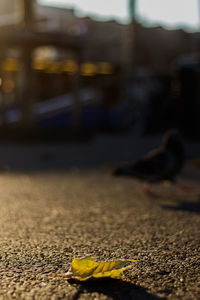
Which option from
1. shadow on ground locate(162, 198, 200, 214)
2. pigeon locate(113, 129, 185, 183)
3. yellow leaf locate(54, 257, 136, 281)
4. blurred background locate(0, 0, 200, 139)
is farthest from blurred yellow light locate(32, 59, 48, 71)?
yellow leaf locate(54, 257, 136, 281)

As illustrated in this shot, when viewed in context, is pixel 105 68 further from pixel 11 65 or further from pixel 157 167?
pixel 157 167

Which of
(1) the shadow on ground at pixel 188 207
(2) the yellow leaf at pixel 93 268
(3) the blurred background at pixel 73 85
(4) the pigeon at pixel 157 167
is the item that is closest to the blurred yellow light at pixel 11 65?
(3) the blurred background at pixel 73 85

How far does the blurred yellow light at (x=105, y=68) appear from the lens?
13516 millimetres

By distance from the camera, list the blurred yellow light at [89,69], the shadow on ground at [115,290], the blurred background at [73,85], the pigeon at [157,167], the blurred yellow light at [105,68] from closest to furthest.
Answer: the shadow on ground at [115,290] < the pigeon at [157,167] < the blurred background at [73,85] < the blurred yellow light at [89,69] < the blurred yellow light at [105,68]

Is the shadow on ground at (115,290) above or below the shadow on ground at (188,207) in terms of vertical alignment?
above

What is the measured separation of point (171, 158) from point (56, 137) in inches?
231

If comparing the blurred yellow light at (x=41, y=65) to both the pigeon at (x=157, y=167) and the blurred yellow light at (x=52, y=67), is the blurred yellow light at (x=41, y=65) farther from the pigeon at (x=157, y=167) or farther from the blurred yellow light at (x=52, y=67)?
the pigeon at (x=157, y=167)

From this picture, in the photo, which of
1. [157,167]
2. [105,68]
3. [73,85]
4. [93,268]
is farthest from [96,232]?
[105,68]

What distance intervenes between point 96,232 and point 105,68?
1164 centimetres

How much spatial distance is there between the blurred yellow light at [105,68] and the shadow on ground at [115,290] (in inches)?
479

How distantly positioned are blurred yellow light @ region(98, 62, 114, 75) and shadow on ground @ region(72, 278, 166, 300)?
1216 centimetres

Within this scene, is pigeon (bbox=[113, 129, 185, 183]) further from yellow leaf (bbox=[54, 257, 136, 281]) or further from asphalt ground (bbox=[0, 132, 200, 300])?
yellow leaf (bbox=[54, 257, 136, 281])

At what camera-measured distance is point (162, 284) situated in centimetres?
171

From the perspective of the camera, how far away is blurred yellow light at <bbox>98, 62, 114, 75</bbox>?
1352 cm
